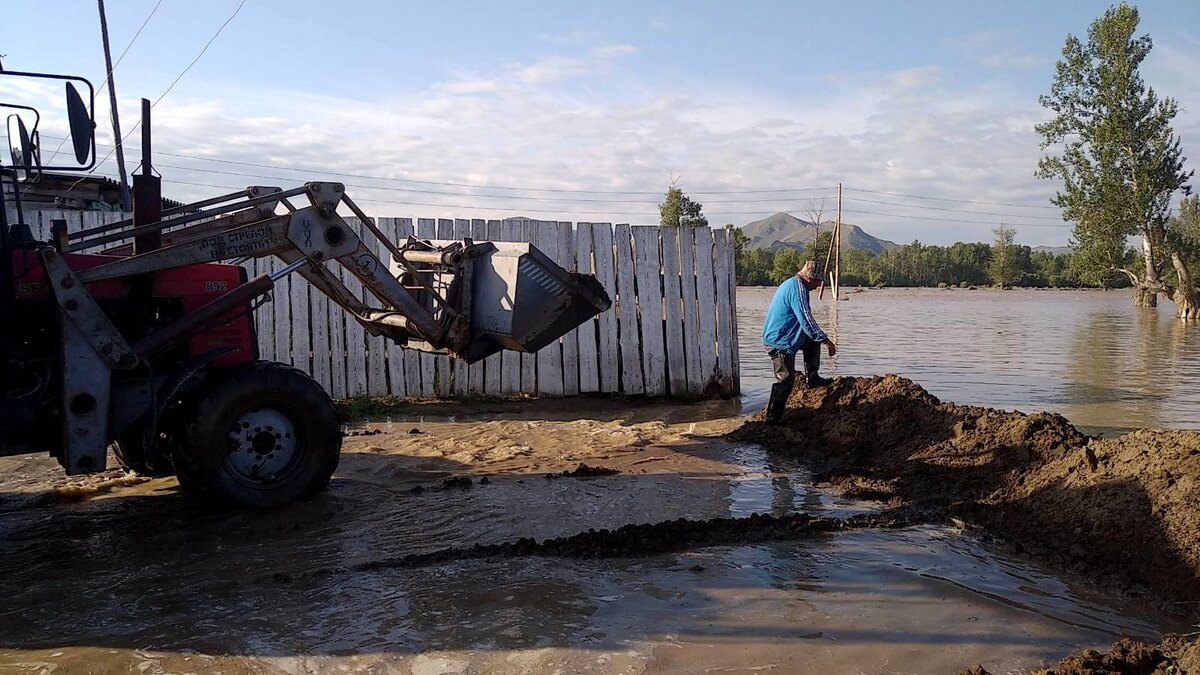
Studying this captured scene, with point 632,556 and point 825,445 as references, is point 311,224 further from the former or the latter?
point 825,445

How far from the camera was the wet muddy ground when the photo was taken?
3.86 m

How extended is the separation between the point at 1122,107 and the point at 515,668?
34806 mm

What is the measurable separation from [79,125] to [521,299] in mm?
3179

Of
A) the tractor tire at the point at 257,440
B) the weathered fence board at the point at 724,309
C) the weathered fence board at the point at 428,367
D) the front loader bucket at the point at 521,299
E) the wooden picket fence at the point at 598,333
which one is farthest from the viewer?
the weathered fence board at the point at 724,309

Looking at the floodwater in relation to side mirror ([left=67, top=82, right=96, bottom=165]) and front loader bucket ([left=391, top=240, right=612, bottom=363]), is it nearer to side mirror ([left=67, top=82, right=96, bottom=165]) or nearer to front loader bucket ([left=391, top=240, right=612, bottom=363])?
front loader bucket ([left=391, top=240, right=612, bottom=363])

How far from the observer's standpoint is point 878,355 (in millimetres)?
16969

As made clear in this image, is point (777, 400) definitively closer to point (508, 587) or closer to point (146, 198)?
point (508, 587)

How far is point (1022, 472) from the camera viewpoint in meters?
6.52

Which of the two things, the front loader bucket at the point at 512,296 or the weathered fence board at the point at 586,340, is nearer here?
the front loader bucket at the point at 512,296

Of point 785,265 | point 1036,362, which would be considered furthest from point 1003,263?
point 1036,362

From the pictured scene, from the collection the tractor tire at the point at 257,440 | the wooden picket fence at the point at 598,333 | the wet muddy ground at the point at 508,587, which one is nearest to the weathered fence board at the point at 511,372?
the wooden picket fence at the point at 598,333

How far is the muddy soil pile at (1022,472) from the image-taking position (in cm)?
509

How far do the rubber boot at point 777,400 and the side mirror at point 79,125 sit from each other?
20.9 ft

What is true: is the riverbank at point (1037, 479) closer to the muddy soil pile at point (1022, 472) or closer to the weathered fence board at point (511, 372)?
the muddy soil pile at point (1022, 472)
